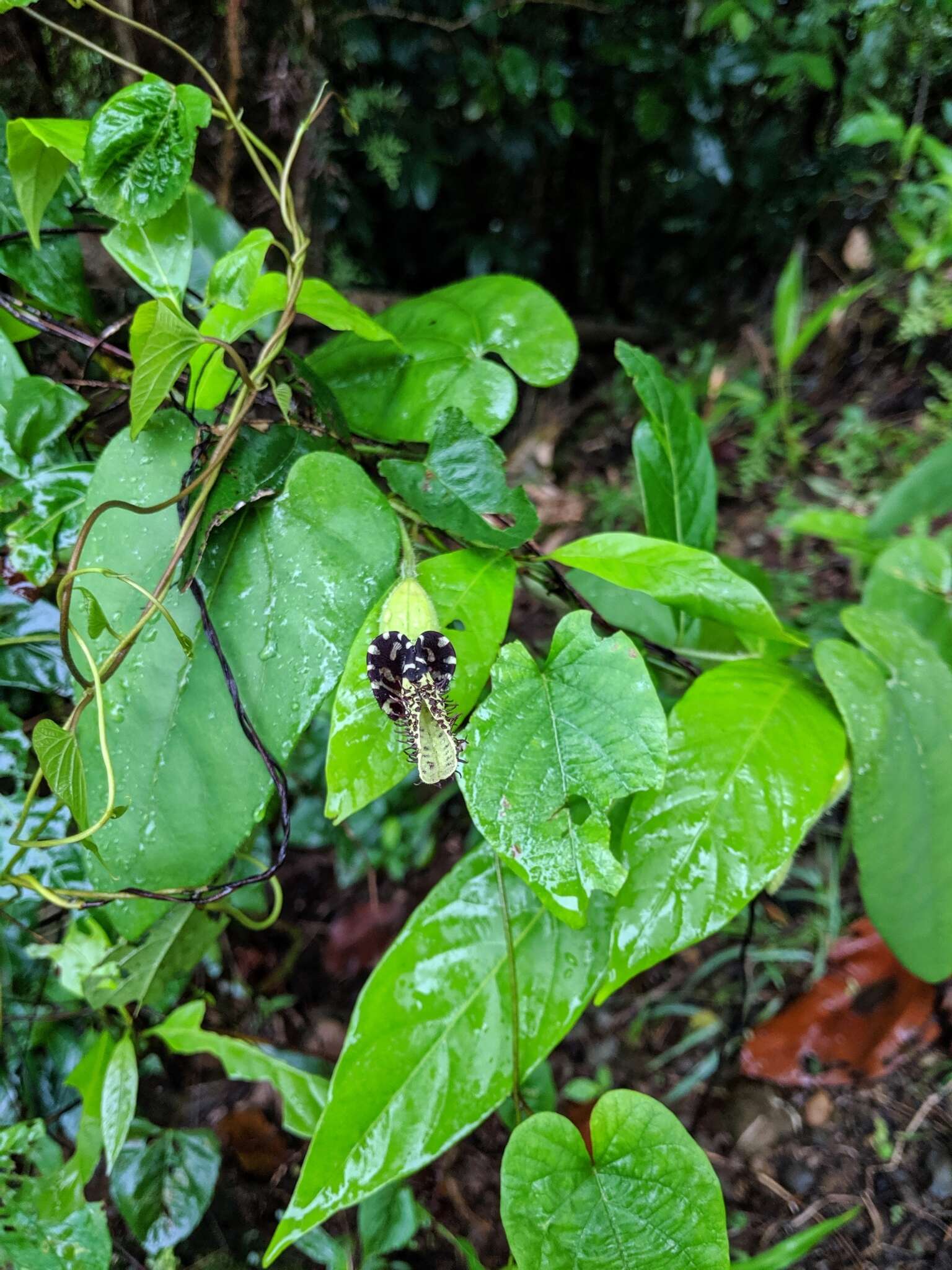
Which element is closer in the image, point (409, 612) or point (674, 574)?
point (409, 612)

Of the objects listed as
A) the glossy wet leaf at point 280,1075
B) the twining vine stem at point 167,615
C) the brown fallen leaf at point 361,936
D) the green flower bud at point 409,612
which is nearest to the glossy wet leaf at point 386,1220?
the glossy wet leaf at point 280,1075

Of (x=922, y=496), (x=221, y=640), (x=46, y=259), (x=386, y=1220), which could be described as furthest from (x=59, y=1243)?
(x=922, y=496)

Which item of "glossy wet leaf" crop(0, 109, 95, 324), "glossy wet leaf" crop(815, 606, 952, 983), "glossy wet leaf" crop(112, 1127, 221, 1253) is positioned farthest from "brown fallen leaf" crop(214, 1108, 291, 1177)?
"glossy wet leaf" crop(0, 109, 95, 324)

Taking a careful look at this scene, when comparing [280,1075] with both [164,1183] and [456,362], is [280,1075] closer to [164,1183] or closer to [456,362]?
[164,1183]

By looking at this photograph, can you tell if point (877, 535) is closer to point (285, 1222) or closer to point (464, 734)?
point (464, 734)

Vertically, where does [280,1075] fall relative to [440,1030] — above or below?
below

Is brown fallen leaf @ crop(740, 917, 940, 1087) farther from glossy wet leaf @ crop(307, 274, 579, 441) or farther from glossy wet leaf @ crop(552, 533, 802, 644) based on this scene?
glossy wet leaf @ crop(307, 274, 579, 441)
